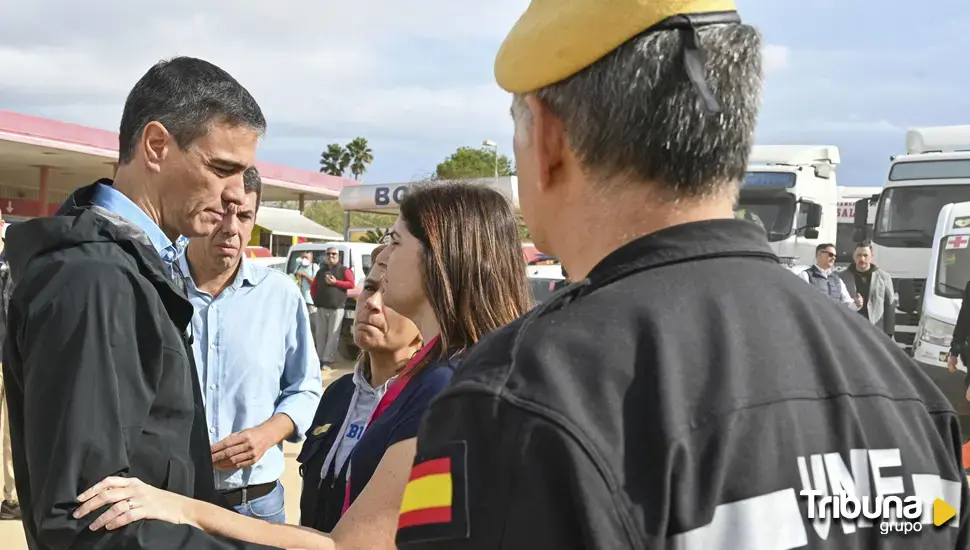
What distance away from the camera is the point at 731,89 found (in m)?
1.06

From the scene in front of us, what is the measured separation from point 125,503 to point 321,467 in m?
0.97

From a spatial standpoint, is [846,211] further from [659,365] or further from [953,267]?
[659,365]

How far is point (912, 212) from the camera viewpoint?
39.8ft

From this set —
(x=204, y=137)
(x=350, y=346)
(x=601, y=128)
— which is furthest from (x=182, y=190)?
(x=350, y=346)

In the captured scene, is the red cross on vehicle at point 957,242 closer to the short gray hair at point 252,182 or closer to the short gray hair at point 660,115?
the short gray hair at point 252,182

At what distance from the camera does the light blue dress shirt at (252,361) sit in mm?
3553

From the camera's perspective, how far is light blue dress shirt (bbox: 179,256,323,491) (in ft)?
11.7

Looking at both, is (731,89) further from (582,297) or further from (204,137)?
(204,137)

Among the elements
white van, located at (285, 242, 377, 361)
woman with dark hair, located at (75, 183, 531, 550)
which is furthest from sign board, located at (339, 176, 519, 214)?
woman with dark hair, located at (75, 183, 531, 550)

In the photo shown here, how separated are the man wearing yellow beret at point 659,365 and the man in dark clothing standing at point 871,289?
10.3 meters

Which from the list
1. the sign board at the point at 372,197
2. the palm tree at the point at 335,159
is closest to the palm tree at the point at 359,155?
the palm tree at the point at 335,159

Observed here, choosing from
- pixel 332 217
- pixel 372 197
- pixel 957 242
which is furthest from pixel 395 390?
pixel 332 217

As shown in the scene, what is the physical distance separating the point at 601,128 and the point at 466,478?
0.46 m

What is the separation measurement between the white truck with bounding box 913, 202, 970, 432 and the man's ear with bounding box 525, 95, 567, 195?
8358mm
